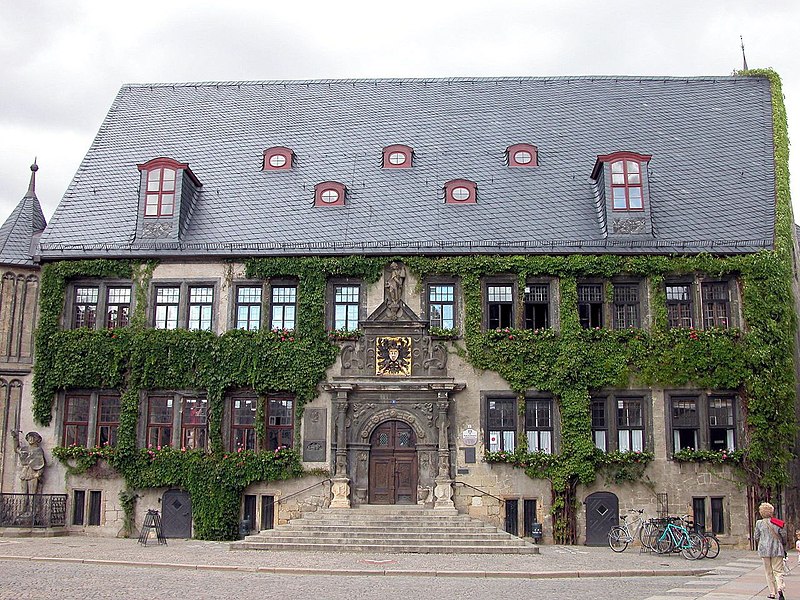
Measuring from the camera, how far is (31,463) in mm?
26328

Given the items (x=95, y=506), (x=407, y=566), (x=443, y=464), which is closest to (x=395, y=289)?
(x=443, y=464)

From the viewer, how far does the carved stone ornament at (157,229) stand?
28.0 meters

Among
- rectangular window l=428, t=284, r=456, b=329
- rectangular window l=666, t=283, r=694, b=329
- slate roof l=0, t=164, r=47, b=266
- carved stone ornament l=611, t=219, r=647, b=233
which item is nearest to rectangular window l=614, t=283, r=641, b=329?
rectangular window l=666, t=283, r=694, b=329

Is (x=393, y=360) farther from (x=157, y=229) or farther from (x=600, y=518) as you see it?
(x=157, y=229)

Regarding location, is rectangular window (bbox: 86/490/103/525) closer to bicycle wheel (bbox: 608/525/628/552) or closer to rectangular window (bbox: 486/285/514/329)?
rectangular window (bbox: 486/285/514/329)

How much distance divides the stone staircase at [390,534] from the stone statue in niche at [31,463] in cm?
725

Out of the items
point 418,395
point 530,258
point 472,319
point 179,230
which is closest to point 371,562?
point 418,395

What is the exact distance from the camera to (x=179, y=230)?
2806 centimetres

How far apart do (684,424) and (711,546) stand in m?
4.43

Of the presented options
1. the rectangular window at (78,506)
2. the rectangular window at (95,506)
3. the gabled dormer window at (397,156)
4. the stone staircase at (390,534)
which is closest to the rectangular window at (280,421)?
the stone staircase at (390,534)

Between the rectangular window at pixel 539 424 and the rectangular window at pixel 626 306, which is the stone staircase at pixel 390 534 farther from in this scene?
the rectangular window at pixel 626 306

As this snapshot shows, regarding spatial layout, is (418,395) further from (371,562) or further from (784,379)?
(784,379)

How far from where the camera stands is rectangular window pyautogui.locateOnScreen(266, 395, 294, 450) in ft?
87.2

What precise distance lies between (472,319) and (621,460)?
5.68 meters
